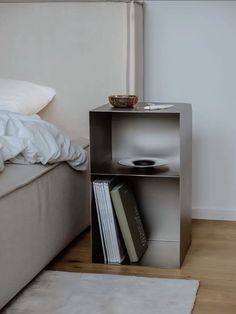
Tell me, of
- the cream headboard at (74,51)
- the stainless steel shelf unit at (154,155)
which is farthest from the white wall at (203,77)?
the stainless steel shelf unit at (154,155)

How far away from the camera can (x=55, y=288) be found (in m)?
2.22

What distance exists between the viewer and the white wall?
3.02 metres

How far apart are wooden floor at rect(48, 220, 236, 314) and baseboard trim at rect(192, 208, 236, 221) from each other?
0.49 ft

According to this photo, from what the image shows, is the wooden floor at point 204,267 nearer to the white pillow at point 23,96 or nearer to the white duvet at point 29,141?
the white duvet at point 29,141

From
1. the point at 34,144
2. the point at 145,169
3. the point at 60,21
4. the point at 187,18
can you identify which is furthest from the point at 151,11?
the point at 34,144

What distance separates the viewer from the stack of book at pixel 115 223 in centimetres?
248

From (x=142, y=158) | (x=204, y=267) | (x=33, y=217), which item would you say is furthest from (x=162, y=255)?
(x=33, y=217)

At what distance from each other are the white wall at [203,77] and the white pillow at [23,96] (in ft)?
1.67

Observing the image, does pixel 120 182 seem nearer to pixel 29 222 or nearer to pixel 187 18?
pixel 29 222

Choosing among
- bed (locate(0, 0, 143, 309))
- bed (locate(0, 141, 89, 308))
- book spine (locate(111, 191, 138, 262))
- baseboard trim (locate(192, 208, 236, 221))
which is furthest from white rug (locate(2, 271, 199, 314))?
baseboard trim (locate(192, 208, 236, 221))

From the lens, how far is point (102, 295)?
2.15 metres

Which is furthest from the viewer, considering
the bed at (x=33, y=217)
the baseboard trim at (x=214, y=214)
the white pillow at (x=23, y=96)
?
the baseboard trim at (x=214, y=214)

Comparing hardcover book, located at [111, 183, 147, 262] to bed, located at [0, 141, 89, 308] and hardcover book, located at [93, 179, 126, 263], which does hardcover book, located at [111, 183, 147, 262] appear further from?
bed, located at [0, 141, 89, 308]

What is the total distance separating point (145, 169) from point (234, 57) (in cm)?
80
